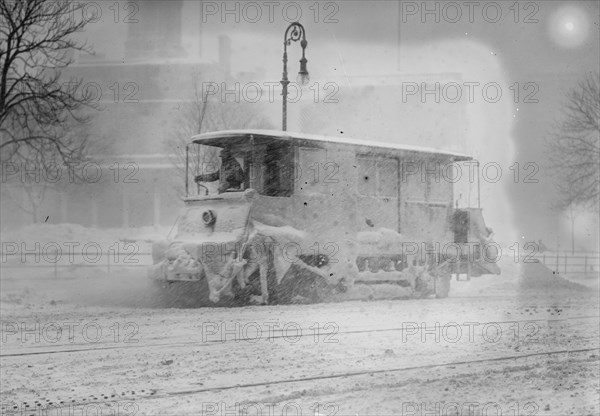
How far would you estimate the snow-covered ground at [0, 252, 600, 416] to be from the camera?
23.7 ft

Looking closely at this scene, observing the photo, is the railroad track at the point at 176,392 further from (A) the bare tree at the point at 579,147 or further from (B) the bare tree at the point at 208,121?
(B) the bare tree at the point at 208,121

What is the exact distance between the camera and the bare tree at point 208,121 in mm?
24797

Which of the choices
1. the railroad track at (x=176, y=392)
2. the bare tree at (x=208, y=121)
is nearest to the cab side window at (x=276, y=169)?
the bare tree at (x=208, y=121)

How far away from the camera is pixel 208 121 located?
26328 mm

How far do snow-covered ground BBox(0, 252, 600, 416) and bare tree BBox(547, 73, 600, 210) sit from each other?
22.8 ft

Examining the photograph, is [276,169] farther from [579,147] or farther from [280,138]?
[579,147]

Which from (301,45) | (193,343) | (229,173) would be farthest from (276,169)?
(193,343)

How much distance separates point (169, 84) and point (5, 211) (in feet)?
37.3

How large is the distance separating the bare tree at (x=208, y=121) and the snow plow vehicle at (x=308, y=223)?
5395mm

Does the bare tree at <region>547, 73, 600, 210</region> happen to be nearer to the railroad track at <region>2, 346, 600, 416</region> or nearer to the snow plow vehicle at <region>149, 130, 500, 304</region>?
the snow plow vehicle at <region>149, 130, 500, 304</region>

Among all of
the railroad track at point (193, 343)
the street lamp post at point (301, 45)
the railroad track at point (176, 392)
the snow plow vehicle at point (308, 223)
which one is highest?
the street lamp post at point (301, 45)

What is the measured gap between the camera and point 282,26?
14891 mm

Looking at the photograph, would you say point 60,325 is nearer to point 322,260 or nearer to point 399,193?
point 322,260

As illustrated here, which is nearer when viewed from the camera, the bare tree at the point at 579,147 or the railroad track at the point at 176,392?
the railroad track at the point at 176,392
